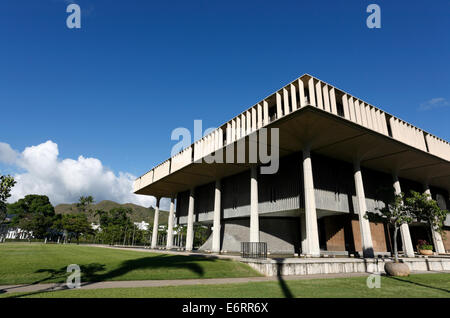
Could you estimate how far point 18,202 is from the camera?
3393 inches

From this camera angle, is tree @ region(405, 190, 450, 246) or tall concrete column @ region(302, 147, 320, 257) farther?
tall concrete column @ region(302, 147, 320, 257)

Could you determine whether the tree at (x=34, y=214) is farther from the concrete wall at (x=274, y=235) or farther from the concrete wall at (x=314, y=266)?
the concrete wall at (x=314, y=266)

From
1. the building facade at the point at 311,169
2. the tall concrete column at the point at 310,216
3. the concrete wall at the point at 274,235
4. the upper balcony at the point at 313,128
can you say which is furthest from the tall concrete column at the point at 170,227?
the tall concrete column at the point at 310,216

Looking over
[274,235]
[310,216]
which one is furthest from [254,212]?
[274,235]

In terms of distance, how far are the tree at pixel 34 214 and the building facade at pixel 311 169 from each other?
6178 centimetres

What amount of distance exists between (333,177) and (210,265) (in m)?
18.5

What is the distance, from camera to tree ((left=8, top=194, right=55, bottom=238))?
74.5 m

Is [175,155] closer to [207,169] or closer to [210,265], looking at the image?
[207,169]

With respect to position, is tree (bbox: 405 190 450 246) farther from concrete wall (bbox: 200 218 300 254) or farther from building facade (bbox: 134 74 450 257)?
concrete wall (bbox: 200 218 300 254)

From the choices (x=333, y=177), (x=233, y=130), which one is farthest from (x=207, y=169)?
(x=333, y=177)

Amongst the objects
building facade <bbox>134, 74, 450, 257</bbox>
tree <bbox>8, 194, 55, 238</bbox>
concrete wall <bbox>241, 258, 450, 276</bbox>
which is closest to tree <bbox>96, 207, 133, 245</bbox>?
tree <bbox>8, 194, 55, 238</bbox>

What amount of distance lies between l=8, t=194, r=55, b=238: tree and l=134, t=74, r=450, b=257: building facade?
203ft

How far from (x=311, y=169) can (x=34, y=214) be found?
3757 inches
